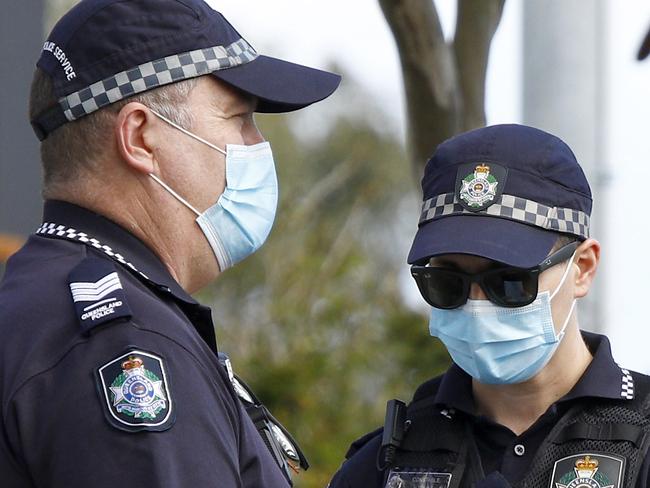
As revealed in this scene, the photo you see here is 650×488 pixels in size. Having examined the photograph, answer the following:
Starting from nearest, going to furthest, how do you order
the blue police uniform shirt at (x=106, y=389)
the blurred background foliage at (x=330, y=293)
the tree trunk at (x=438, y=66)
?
the blue police uniform shirt at (x=106, y=389)
the tree trunk at (x=438, y=66)
the blurred background foliage at (x=330, y=293)

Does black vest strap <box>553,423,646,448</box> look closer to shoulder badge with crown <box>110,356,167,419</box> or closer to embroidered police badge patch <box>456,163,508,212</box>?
embroidered police badge patch <box>456,163,508,212</box>

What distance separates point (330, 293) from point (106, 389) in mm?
14858

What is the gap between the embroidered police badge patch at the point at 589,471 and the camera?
253 centimetres

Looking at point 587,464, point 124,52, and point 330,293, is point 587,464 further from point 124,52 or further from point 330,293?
point 330,293

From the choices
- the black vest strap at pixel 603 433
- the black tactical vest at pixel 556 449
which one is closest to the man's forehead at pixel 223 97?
the black tactical vest at pixel 556 449

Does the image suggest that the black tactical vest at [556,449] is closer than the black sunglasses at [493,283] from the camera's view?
Yes

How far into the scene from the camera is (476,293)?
2785 millimetres

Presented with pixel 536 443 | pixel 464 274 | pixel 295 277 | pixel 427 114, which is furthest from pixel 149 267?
pixel 295 277

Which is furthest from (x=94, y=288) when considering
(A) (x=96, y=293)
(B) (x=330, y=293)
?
(B) (x=330, y=293)

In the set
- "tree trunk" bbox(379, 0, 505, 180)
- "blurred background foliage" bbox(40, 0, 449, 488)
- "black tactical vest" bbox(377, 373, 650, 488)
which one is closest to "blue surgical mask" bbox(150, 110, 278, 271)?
"black tactical vest" bbox(377, 373, 650, 488)

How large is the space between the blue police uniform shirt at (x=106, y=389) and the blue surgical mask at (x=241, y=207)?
316 mm

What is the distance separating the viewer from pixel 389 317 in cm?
1184

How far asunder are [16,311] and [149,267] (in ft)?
0.96

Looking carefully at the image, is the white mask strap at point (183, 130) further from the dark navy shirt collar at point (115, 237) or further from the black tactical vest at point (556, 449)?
the black tactical vest at point (556, 449)
